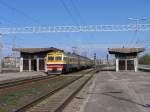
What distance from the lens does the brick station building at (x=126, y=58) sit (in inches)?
2517

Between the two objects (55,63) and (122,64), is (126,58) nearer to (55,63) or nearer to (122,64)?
(122,64)

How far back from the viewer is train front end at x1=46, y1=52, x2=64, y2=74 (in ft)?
178

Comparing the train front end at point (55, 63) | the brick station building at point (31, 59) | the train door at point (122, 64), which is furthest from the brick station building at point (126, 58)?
the train front end at point (55, 63)

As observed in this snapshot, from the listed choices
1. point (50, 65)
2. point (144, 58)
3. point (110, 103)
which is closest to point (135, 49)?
point (50, 65)

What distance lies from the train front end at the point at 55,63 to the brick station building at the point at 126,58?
1243cm

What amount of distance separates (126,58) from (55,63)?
49.5 ft

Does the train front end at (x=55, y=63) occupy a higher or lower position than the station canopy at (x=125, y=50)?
lower


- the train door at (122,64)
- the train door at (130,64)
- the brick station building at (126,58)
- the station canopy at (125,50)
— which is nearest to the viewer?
the station canopy at (125,50)

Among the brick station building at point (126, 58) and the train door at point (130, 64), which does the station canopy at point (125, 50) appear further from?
the train door at point (130, 64)

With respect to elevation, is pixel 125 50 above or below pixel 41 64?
above

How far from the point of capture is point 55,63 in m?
54.8

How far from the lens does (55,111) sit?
1377 cm

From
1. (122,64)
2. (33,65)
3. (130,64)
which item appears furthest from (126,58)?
(33,65)

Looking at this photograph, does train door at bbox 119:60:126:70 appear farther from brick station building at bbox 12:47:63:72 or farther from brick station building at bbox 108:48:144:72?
brick station building at bbox 12:47:63:72
